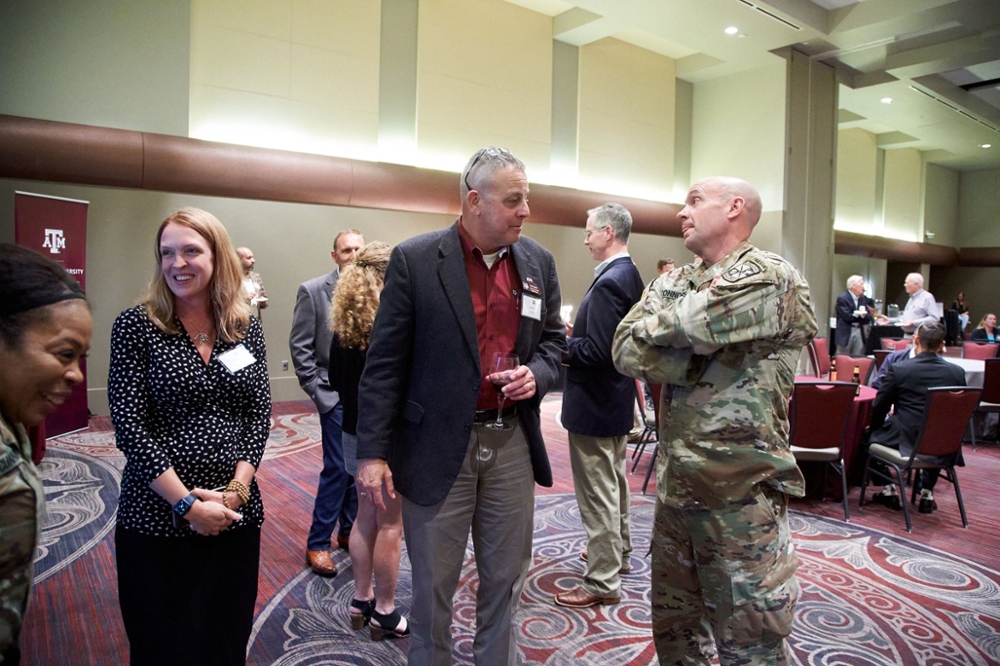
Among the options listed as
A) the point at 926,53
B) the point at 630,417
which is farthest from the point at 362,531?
the point at 926,53

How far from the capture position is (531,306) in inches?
73.4

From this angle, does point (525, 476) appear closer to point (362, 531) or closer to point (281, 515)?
point (362, 531)

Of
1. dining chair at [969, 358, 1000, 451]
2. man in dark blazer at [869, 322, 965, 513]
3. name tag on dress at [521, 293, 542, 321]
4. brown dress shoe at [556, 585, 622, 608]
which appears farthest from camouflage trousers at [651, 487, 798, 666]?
dining chair at [969, 358, 1000, 451]

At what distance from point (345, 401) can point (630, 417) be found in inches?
50.3

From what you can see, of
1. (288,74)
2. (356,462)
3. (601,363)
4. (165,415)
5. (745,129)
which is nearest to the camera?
(165,415)

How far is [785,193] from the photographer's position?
32.2ft

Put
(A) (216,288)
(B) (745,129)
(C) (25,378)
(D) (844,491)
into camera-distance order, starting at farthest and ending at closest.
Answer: (B) (745,129) → (D) (844,491) → (A) (216,288) → (C) (25,378)

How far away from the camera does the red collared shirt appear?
1.82 metres

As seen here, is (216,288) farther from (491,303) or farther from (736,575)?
(736,575)

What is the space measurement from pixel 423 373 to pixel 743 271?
910 millimetres

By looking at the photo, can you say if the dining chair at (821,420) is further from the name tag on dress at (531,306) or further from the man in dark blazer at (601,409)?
the name tag on dress at (531,306)

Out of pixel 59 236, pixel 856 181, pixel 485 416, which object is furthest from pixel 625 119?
pixel 485 416

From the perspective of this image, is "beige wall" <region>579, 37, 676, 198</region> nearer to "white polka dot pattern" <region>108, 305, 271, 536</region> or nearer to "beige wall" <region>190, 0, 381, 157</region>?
"beige wall" <region>190, 0, 381, 157</region>

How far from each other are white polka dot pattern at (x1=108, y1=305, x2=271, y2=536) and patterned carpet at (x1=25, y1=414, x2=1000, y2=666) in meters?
1.07
